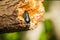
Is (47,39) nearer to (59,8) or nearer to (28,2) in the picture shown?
(59,8)

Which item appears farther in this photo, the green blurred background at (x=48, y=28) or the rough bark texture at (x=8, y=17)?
the green blurred background at (x=48, y=28)

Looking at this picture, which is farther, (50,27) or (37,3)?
(50,27)

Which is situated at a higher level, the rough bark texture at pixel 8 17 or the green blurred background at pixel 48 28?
the rough bark texture at pixel 8 17

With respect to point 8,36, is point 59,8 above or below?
above

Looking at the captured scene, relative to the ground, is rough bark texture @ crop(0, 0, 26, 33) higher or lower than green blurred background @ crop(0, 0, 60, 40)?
higher

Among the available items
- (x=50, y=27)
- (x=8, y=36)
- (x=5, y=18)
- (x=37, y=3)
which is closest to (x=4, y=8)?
(x=5, y=18)

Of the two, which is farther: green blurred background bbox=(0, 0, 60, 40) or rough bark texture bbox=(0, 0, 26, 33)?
green blurred background bbox=(0, 0, 60, 40)

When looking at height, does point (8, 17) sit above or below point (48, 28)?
above

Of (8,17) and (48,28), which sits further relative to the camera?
(48,28)
